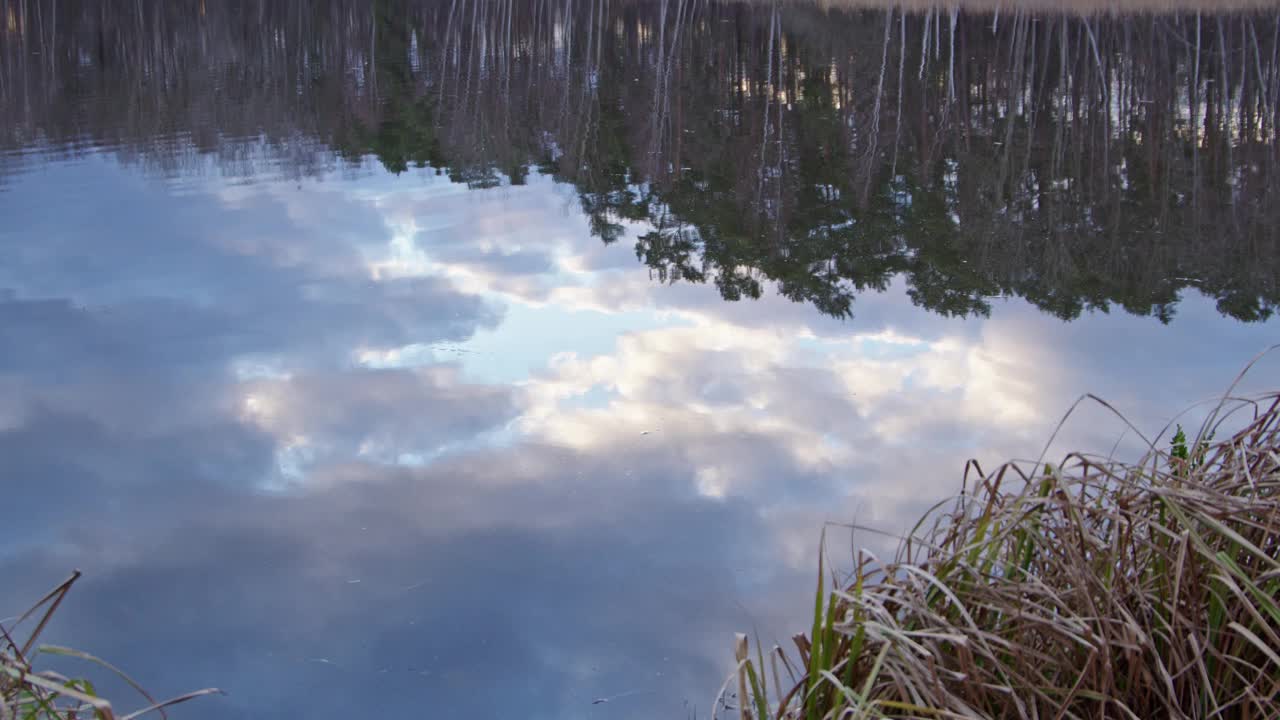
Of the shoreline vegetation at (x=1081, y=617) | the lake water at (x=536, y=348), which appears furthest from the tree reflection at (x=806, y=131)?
the shoreline vegetation at (x=1081, y=617)

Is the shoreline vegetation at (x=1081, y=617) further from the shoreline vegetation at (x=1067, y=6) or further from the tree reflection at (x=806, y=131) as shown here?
the shoreline vegetation at (x=1067, y=6)

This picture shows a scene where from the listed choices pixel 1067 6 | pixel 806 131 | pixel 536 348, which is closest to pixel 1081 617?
pixel 536 348

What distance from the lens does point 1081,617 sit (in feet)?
8.86

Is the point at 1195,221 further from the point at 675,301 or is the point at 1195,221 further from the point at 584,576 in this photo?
the point at 584,576

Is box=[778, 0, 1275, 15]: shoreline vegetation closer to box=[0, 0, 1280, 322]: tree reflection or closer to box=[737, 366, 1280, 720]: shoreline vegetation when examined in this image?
box=[0, 0, 1280, 322]: tree reflection

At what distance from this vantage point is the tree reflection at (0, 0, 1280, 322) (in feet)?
43.6

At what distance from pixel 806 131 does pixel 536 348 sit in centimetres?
1291

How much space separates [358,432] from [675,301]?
14.4 feet

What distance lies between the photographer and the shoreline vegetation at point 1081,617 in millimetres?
2637

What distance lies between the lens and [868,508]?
734 centimetres

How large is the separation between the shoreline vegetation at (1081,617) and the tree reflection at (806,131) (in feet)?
28.5

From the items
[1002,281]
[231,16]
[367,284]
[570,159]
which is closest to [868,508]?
[1002,281]

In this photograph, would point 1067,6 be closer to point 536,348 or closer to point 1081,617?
point 536,348

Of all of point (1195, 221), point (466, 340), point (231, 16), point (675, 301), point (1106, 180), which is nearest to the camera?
point (466, 340)
